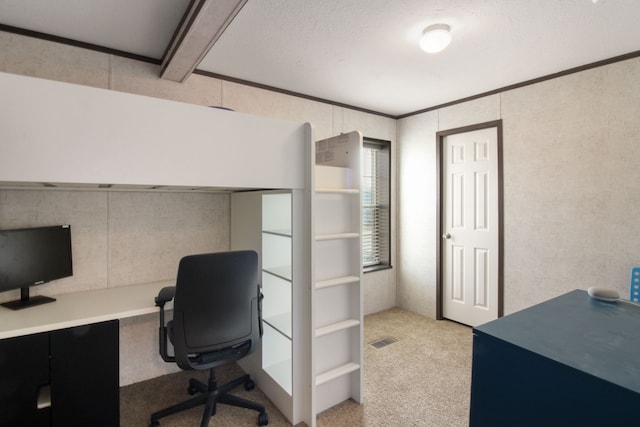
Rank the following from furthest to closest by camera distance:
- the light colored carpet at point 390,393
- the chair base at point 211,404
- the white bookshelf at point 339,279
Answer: the white bookshelf at point 339,279 < the light colored carpet at point 390,393 < the chair base at point 211,404

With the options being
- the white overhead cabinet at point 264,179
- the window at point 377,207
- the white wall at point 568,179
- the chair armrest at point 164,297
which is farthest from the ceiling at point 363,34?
the chair armrest at point 164,297

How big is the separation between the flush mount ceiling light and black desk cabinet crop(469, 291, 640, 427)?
1883mm

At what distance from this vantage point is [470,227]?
3.61 metres

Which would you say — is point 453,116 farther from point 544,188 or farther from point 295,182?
point 295,182

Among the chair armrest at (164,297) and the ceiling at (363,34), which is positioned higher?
the ceiling at (363,34)

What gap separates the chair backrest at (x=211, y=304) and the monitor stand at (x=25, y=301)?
2.94 feet

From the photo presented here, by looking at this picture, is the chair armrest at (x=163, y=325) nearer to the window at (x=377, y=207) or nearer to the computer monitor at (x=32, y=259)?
the computer monitor at (x=32, y=259)

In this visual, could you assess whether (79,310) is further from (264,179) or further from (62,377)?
(264,179)

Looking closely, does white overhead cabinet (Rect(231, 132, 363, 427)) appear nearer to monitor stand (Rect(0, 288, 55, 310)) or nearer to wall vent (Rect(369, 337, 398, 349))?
wall vent (Rect(369, 337, 398, 349))

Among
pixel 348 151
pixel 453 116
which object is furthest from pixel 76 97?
pixel 453 116

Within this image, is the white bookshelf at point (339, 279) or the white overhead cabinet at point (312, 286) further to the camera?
the white bookshelf at point (339, 279)

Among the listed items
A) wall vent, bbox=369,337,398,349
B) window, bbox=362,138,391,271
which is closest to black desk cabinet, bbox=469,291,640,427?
wall vent, bbox=369,337,398,349

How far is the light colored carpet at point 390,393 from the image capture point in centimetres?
213

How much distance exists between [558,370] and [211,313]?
1.69 meters
